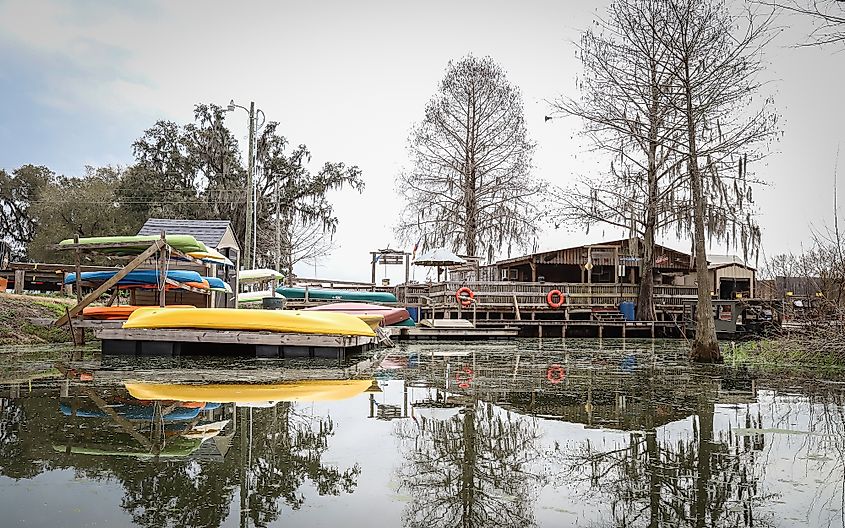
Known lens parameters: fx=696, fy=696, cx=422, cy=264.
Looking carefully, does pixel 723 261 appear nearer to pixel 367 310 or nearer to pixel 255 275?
pixel 367 310

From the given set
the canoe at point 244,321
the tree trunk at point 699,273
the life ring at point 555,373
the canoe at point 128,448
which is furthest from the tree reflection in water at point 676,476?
the tree trunk at point 699,273

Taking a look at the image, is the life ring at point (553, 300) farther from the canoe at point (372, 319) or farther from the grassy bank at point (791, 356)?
the grassy bank at point (791, 356)

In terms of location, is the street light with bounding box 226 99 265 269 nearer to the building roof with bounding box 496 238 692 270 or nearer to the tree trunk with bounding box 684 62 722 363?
the building roof with bounding box 496 238 692 270

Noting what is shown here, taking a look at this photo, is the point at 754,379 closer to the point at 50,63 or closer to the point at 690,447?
the point at 690,447

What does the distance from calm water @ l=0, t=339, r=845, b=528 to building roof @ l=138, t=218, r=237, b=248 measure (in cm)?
1360

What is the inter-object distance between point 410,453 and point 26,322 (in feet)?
40.0

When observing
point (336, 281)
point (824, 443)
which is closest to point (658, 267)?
point (336, 281)

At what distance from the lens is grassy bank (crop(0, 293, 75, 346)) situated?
12828mm

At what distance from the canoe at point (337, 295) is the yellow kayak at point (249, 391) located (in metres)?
15.9

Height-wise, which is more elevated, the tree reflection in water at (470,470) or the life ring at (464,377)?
the tree reflection in water at (470,470)

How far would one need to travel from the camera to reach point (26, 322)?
1370 centimetres

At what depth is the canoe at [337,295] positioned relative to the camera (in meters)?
23.6

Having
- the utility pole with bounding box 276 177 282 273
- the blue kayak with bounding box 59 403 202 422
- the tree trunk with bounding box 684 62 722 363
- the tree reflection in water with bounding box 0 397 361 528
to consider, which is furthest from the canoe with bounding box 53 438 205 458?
the utility pole with bounding box 276 177 282 273

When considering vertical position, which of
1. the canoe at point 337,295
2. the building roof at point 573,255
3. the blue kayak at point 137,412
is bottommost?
the blue kayak at point 137,412
